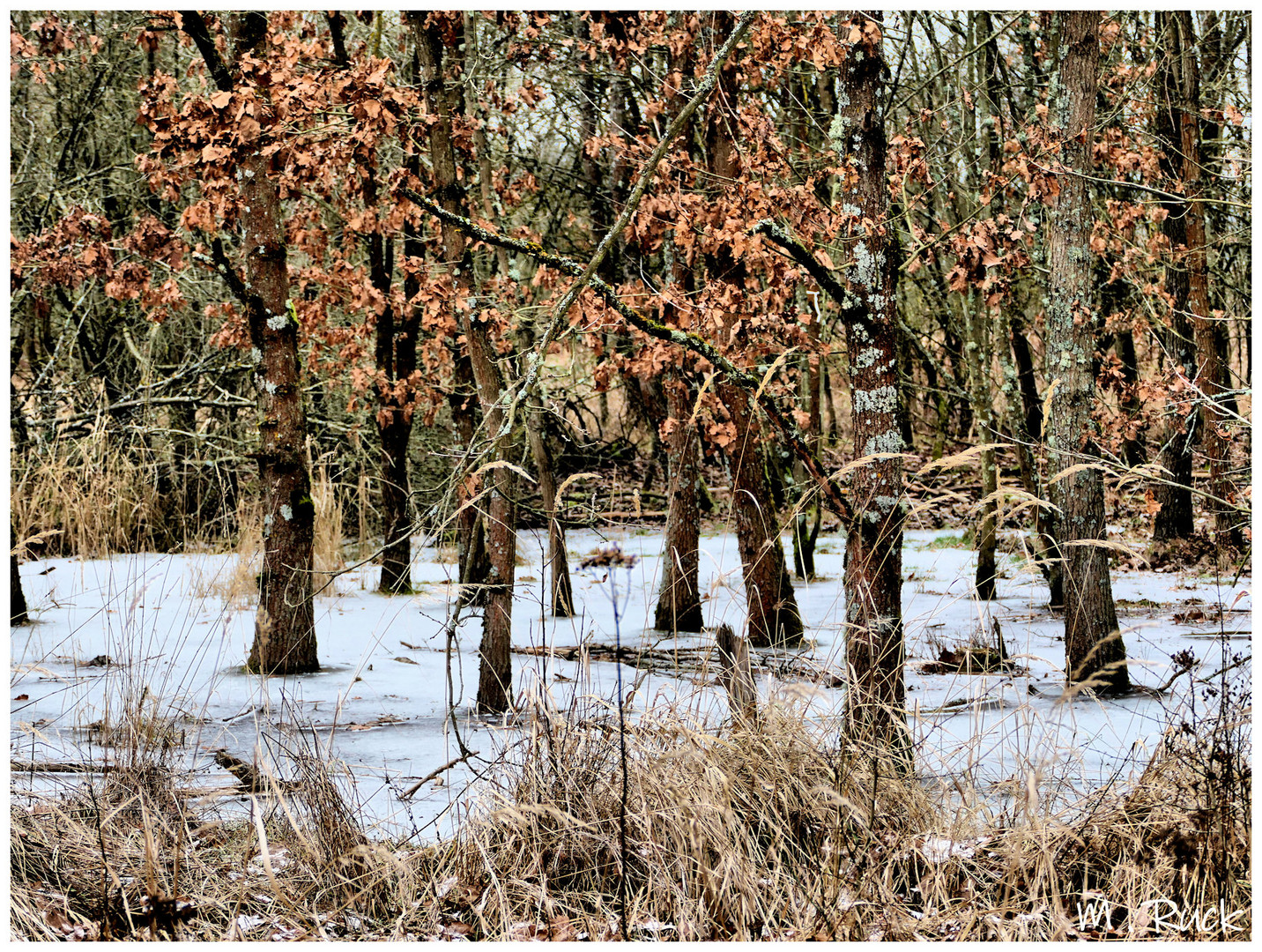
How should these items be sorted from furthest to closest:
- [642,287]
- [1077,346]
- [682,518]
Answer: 1. [682,518]
2. [642,287]
3. [1077,346]

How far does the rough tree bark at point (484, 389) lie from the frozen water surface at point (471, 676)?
6.5 inches

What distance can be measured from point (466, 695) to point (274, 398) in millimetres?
1962

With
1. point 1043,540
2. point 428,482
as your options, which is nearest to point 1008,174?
point 1043,540

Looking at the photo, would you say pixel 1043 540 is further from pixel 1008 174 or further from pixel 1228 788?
pixel 1228 788

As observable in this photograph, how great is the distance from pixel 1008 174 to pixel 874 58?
2.32 m

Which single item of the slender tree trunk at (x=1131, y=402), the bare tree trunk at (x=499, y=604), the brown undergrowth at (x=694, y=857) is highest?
the slender tree trunk at (x=1131, y=402)

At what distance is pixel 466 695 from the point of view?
5.53 m

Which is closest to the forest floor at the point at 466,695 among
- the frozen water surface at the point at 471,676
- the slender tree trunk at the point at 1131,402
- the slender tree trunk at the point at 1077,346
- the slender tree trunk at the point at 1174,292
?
the frozen water surface at the point at 471,676

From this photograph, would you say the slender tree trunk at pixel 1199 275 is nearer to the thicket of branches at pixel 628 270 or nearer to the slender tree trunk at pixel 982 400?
the thicket of branches at pixel 628 270

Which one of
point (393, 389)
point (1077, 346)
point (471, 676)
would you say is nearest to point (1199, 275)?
point (1077, 346)

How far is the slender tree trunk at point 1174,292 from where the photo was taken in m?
8.49

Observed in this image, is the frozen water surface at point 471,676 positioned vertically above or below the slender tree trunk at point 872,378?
below

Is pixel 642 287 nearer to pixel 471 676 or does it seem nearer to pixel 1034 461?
pixel 471 676

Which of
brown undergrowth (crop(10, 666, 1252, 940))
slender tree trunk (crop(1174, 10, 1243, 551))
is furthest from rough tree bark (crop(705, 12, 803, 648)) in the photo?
slender tree trunk (crop(1174, 10, 1243, 551))
